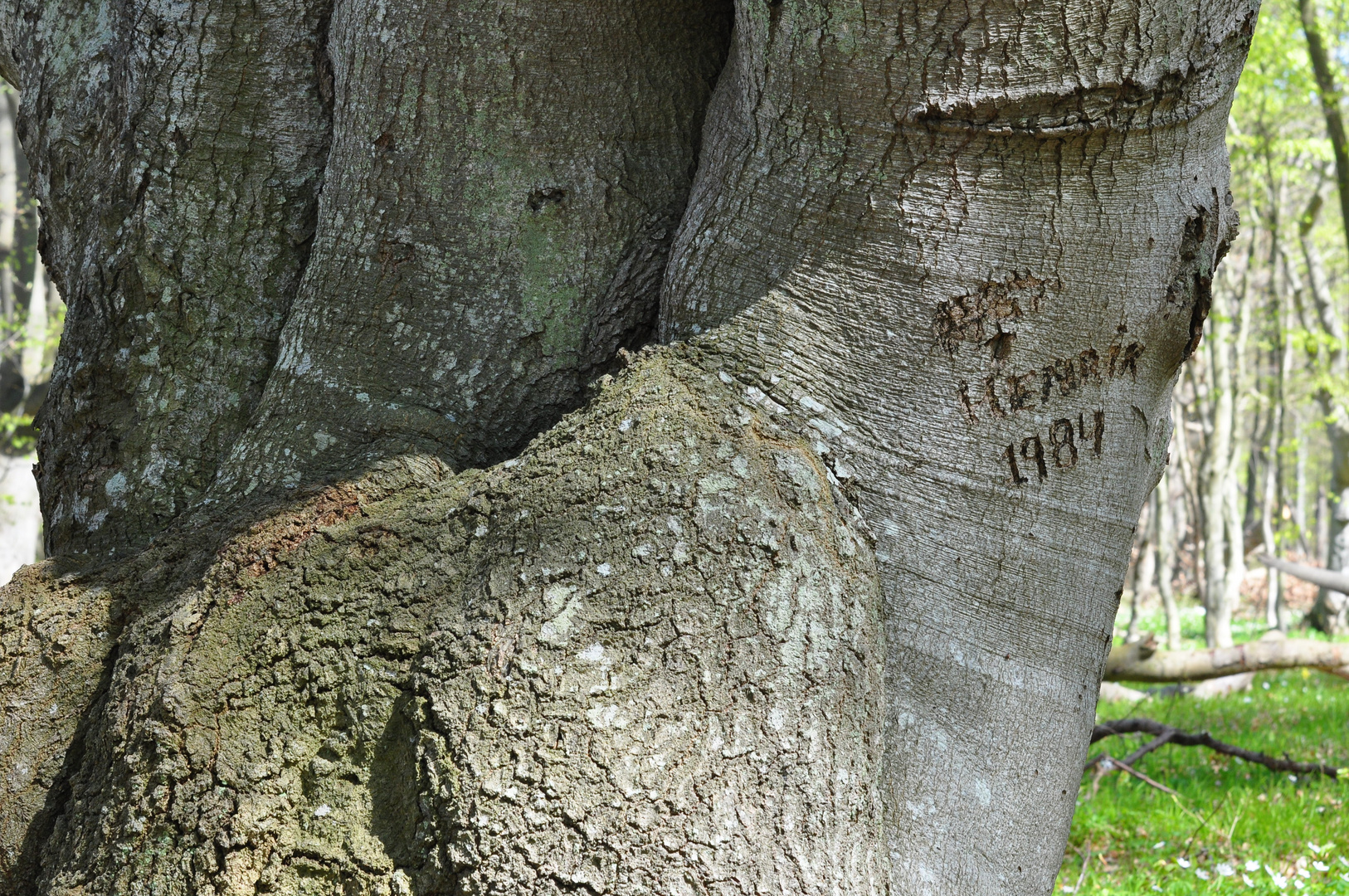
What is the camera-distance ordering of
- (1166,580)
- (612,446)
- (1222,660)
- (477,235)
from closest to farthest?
(612,446)
(477,235)
(1222,660)
(1166,580)

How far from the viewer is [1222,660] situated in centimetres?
555

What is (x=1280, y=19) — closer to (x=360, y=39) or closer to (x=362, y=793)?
(x=360, y=39)

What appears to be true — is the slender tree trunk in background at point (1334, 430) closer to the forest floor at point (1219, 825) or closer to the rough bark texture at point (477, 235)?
the forest floor at point (1219, 825)

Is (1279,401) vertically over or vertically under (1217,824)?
over

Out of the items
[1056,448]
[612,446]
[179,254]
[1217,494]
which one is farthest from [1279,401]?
[179,254]

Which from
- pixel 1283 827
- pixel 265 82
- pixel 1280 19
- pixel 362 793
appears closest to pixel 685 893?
pixel 362 793

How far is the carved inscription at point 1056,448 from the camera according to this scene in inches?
65.0

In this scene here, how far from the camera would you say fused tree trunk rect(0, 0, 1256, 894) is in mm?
1397

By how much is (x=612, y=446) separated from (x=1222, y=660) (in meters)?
5.30

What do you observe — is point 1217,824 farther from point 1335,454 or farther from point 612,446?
point 1335,454

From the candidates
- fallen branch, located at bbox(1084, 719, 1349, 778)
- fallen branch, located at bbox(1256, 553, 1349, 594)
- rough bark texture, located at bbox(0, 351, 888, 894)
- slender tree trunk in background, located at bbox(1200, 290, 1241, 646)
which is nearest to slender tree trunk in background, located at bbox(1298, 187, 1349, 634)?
slender tree trunk in background, located at bbox(1200, 290, 1241, 646)

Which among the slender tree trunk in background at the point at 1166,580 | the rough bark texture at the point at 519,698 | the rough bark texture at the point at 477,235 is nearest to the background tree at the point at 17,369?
the rough bark texture at the point at 477,235

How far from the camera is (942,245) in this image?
5.24ft

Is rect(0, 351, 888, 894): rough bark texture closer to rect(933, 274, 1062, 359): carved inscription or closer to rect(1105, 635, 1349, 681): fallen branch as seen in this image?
rect(933, 274, 1062, 359): carved inscription
